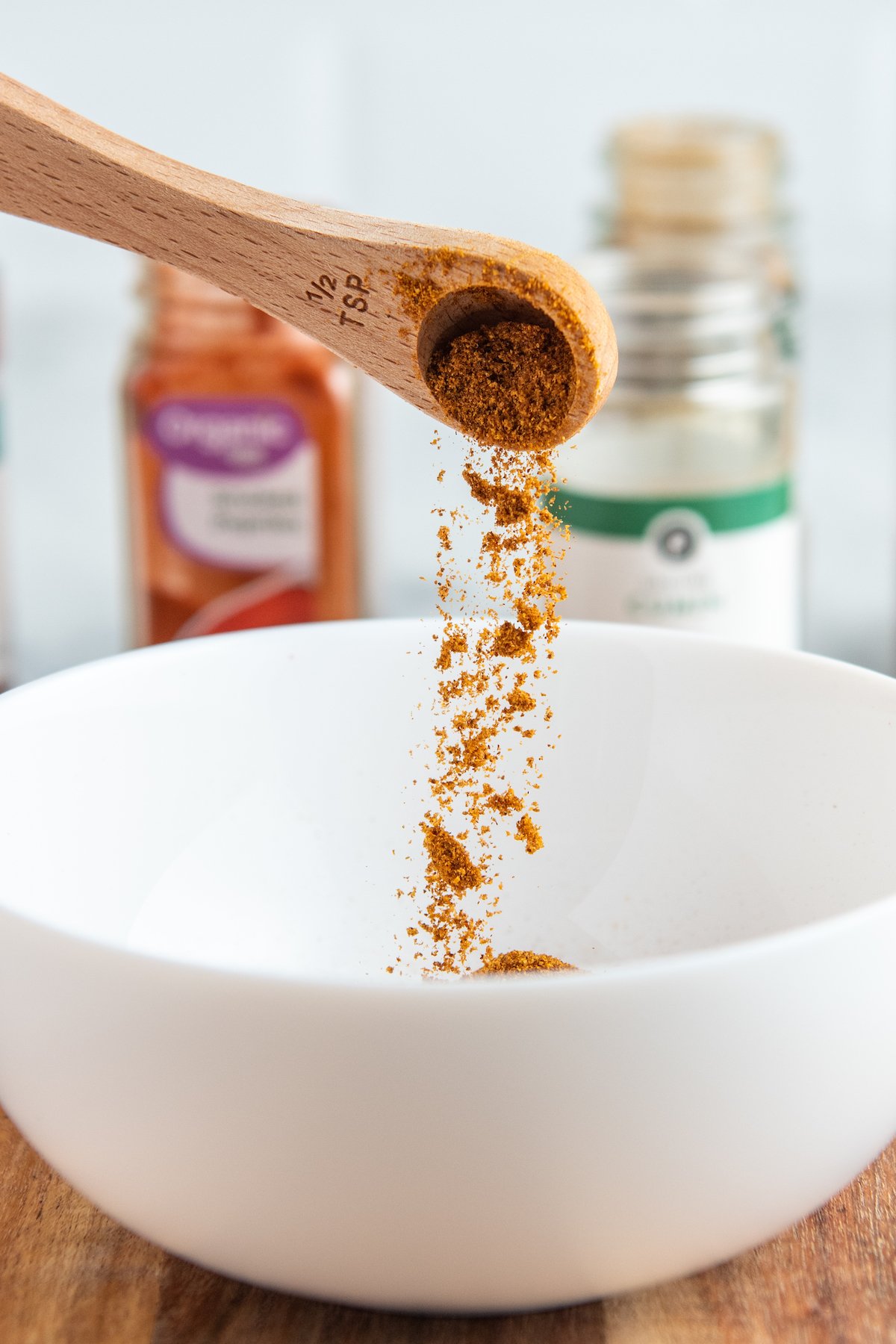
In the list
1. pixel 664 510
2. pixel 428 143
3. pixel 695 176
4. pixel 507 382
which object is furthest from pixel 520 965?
pixel 428 143

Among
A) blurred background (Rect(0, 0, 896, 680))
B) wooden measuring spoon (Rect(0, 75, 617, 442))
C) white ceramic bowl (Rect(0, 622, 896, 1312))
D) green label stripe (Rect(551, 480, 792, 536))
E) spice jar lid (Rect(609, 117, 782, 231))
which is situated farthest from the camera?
blurred background (Rect(0, 0, 896, 680))

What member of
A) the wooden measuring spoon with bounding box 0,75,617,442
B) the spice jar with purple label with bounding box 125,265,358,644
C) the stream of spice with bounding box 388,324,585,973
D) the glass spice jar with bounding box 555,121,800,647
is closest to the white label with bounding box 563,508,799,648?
the glass spice jar with bounding box 555,121,800,647

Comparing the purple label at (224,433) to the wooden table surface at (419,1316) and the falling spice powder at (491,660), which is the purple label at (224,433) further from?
the wooden table surface at (419,1316)

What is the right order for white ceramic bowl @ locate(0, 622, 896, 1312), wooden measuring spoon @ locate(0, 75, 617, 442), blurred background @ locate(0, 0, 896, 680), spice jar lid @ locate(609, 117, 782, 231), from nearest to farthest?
white ceramic bowl @ locate(0, 622, 896, 1312) < wooden measuring spoon @ locate(0, 75, 617, 442) < spice jar lid @ locate(609, 117, 782, 231) < blurred background @ locate(0, 0, 896, 680)

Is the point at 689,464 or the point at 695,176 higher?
the point at 695,176

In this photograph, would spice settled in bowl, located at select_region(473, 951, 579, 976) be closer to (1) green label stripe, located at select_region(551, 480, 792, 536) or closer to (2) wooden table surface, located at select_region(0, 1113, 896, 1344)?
(2) wooden table surface, located at select_region(0, 1113, 896, 1344)

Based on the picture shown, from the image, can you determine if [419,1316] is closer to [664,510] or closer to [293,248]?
[293,248]

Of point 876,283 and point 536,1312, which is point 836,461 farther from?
point 536,1312
